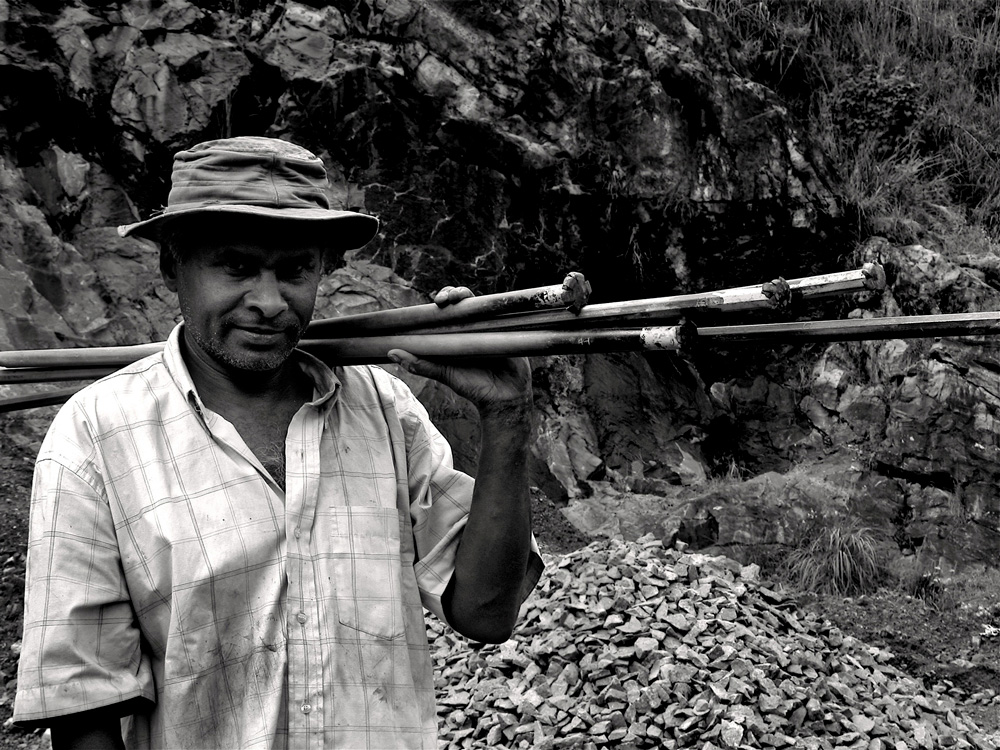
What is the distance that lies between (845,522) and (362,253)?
147 inches

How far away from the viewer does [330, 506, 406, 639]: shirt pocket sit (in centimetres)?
161

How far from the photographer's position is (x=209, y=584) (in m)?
1.50

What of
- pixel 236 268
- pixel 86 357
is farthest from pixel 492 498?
pixel 86 357

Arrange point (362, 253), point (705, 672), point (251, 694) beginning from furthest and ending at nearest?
point (362, 253) < point (705, 672) < point (251, 694)

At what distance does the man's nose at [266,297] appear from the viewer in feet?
5.35

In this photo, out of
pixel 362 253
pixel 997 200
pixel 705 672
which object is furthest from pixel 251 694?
pixel 997 200

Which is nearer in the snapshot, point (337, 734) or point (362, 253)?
point (337, 734)

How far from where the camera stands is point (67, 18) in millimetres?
5711

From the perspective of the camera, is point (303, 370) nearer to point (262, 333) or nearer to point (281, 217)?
point (262, 333)

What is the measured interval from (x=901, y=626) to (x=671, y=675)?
2010mm

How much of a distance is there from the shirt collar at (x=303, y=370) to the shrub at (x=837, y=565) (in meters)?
4.65

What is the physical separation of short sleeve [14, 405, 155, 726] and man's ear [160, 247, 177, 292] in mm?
403

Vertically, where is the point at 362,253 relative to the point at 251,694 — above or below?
above

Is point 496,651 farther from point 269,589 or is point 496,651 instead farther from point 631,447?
point 269,589
